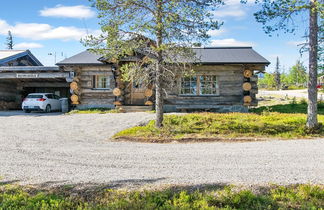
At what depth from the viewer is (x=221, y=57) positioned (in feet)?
63.3

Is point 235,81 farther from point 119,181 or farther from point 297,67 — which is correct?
point 297,67

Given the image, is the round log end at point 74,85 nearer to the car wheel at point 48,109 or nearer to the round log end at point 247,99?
the car wheel at point 48,109

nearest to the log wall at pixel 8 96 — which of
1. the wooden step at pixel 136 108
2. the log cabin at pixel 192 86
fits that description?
the log cabin at pixel 192 86

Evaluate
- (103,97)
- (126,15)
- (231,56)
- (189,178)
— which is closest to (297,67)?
(231,56)

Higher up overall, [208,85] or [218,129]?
[208,85]

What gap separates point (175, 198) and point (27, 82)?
77.9 ft

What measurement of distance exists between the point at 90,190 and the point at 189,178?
6.10 ft

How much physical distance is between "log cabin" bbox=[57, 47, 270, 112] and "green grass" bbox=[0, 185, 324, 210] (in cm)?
1354

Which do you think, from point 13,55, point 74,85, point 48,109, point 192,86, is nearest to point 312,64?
point 192,86

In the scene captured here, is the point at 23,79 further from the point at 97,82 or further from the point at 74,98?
the point at 97,82

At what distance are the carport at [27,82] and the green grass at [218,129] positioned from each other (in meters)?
10.5

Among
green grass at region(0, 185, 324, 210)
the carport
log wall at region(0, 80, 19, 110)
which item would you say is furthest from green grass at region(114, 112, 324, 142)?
log wall at region(0, 80, 19, 110)

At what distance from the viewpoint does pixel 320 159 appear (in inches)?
275

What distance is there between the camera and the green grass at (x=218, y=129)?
1055 cm
